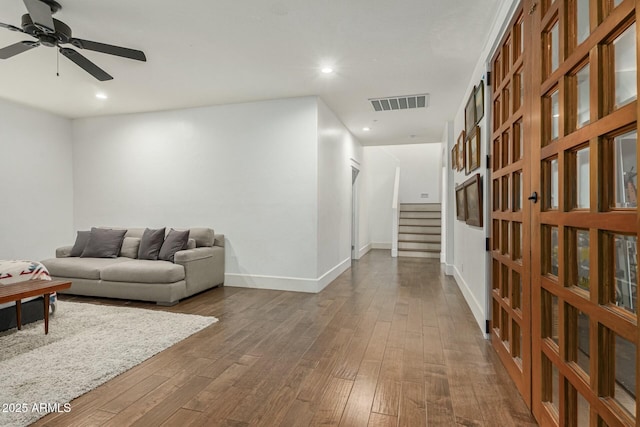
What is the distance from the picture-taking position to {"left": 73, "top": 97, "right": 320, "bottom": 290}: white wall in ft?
14.5

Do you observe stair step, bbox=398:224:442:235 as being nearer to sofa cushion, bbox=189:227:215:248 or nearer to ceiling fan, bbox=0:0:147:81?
sofa cushion, bbox=189:227:215:248

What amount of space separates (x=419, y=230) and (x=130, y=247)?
651cm

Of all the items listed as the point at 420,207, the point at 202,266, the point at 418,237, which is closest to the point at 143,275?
the point at 202,266

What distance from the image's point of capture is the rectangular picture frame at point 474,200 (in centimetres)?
290

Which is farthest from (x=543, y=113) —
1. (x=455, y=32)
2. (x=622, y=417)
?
(x=455, y=32)

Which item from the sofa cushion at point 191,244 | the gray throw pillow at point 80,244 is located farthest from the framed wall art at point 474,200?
the gray throw pillow at point 80,244

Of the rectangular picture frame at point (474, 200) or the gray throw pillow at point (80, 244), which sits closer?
the rectangular picture frame at point (474, 200)

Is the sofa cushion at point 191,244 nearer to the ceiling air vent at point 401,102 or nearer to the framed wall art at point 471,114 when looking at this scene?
the ceiling air vent at point 401,102

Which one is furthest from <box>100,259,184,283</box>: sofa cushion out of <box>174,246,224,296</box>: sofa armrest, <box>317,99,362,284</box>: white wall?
Result: <box>317,99,362,284</box>: white wall

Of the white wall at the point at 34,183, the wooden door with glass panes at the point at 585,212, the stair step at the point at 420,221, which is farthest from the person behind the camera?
the stair step at the point at 420,221

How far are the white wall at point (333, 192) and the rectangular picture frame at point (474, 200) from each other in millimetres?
1859

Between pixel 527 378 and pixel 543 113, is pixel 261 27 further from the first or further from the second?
pixel 527 378

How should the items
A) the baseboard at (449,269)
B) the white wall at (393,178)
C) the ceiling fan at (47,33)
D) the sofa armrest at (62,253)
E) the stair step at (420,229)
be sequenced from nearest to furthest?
the ceiling fan at (47,33) < the sofa armrest at (62,253) < the baseboard at (449,269) < the stair step at (420,229) < the white wall at (393,178)

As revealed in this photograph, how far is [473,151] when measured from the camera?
128 inches
